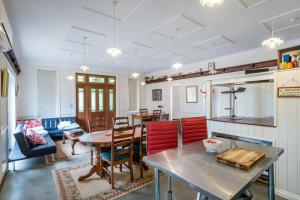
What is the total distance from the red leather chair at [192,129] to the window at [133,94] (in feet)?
19.5

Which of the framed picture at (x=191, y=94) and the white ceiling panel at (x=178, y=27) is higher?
the white ceiling panel at (x=178, y=27)

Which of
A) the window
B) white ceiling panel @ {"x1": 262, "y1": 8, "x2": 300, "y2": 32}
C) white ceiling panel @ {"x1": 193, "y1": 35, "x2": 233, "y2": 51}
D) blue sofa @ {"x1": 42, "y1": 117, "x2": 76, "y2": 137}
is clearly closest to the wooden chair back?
white ceiling panel @ {"x1": 193, "y1": 35, "x2": 233, "y2": 51}

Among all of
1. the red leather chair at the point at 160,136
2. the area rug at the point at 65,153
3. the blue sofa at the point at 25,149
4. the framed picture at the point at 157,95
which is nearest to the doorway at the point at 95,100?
the area rug at the point at 65,153

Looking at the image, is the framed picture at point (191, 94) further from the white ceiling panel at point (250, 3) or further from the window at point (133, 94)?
the white ceiling panel at point (250, 3)

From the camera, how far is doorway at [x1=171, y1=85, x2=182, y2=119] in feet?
23.1

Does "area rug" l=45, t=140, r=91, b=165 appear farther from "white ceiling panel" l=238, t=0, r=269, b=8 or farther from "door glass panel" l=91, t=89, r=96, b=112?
"white ceiling panel" l=238, t=0, r=269, b=8

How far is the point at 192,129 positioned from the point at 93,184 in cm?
186

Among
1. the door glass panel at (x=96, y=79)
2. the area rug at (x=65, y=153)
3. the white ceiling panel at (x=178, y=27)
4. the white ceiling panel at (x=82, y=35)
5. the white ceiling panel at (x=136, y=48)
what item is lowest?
the area rug at (x=65, y=153)

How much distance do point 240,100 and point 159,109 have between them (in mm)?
3857

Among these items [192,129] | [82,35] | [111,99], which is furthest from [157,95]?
[192,129]

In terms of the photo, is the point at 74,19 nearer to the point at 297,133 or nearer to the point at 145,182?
the point at 145,182

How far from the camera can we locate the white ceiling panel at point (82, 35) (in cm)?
333

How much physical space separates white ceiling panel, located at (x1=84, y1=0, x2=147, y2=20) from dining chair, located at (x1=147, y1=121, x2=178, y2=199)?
181 cm

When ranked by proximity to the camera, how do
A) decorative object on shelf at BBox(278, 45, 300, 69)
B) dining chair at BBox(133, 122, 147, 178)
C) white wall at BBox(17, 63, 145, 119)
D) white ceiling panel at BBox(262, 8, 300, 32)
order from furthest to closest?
white wall at BBox(17, 63, 145, 119) < dining chair at BBox(133, 122, 147, 178) < white ceiling panel at BBox(262, 8, 300, 32) < decorative object on shelf at BBox(278, 45, 300, 69)
